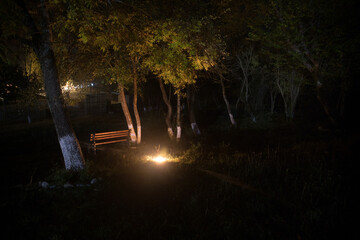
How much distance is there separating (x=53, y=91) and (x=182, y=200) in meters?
4.78

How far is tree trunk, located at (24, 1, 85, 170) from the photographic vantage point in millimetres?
6027

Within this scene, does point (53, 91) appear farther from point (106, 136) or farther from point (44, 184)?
point (106, 136)

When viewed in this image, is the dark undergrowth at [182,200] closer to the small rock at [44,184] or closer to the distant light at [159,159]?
the small rock at [44,184]

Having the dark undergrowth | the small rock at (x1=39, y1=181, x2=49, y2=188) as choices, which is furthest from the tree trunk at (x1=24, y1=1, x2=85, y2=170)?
the small rock at (x1=39, y1=181, x2=49, y2=188)

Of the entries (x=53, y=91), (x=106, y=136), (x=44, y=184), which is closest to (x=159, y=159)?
(x=106, y=136)

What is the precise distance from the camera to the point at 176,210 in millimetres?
4398

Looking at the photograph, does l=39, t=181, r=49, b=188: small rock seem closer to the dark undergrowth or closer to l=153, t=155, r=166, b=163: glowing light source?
the dark undergrowth

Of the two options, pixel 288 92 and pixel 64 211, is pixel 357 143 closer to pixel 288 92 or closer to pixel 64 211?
pixel 64 211

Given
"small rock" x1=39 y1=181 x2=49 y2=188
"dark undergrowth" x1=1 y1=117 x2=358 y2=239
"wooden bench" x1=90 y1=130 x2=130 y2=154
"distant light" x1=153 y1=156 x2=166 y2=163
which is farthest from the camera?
"wooden bench" x1=90 y1=130 x2=130 y2=154

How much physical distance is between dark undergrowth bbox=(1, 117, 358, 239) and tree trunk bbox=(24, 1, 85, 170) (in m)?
0.67

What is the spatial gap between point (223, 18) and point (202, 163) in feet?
25.8

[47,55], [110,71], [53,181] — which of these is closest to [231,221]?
[53,181]

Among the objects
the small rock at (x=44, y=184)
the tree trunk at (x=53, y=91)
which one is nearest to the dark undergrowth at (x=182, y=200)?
the small rock at (x=44, y=184)

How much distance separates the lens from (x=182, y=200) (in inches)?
186
